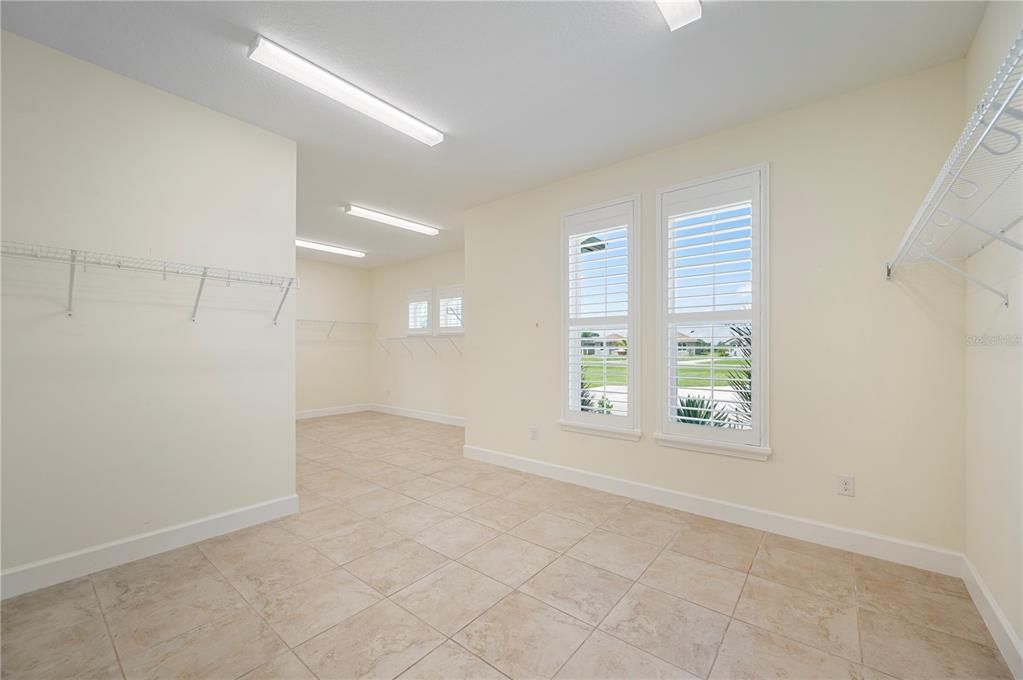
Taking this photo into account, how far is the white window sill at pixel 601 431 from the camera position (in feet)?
10.7

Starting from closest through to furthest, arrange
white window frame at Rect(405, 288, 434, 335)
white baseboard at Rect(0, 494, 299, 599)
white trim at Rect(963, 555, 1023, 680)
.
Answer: white trim at Rect(963, 555, 1023, 680) < white baseboard at Rect(0, 494, 299, 599) < white window frame at Rect(405, 288, 434, 335)

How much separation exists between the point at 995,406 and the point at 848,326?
2.54 ft

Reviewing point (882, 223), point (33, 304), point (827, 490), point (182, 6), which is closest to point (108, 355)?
point (33, 304)

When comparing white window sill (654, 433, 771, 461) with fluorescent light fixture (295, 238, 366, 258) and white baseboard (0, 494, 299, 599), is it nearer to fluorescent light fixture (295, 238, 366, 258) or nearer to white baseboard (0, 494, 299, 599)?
white baseboard (0, 494, 299, 599)

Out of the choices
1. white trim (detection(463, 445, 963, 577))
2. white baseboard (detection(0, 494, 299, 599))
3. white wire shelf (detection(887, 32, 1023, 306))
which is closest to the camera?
white wire shelf (detection(887, 32, 1023, 306))

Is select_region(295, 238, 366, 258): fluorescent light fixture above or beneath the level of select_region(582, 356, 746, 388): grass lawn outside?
above

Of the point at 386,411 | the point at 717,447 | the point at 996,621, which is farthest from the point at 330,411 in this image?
the point at 996,621

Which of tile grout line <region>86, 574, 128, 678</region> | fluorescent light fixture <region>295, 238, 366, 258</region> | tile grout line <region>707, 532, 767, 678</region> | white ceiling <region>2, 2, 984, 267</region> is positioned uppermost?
white ceiling <region>2, 2, 984, 267</region>

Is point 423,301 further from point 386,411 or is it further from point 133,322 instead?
point 133,322

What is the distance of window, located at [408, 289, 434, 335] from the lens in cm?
686

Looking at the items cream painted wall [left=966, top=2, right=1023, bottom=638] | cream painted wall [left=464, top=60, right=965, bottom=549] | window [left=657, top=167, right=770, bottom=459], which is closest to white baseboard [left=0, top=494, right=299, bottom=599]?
cream painted wall [left=464, top=60, right=965, bottom=549]

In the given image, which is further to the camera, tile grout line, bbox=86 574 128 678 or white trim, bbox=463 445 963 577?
white trim, bbox=463 445 963 577

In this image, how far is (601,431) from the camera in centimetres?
343

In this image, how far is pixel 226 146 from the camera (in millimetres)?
2715
